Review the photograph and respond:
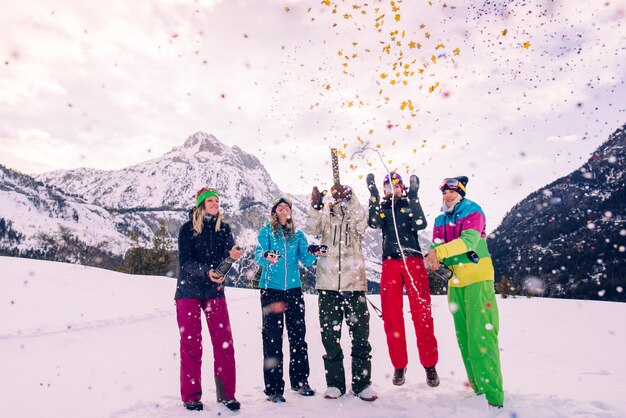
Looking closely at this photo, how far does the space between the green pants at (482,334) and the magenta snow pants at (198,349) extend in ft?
9.07

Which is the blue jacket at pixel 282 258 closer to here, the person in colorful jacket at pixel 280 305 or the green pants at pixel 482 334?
the person in colorful jacket at pixel 280 305

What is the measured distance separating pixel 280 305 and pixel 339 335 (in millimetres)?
824

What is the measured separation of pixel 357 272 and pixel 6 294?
43.3 feet

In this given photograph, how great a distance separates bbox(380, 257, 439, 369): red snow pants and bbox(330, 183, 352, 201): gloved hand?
105cm

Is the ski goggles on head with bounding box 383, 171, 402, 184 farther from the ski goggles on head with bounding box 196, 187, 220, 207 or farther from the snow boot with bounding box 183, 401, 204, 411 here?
the snow boot with bounding box 183, 401, 204, 411

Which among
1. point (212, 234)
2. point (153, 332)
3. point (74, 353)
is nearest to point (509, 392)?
point (212, 234)

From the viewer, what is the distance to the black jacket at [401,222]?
548 centimetres

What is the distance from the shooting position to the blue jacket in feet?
16.9

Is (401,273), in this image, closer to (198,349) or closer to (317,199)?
(317,199)

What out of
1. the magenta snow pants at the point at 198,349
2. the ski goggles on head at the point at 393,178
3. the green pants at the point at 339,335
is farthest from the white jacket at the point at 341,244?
the magenta snow pants at the point at 198,349

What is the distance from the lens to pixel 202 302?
501 centimetres

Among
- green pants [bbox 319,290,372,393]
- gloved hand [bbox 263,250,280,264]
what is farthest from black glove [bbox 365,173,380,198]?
gloved hand [bbox 263,250,280,264]

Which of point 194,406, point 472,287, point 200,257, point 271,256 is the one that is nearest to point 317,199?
point 271,256

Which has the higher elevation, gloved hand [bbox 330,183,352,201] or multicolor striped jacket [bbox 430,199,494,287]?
gloved hand [bbox 330,183,352,201]
